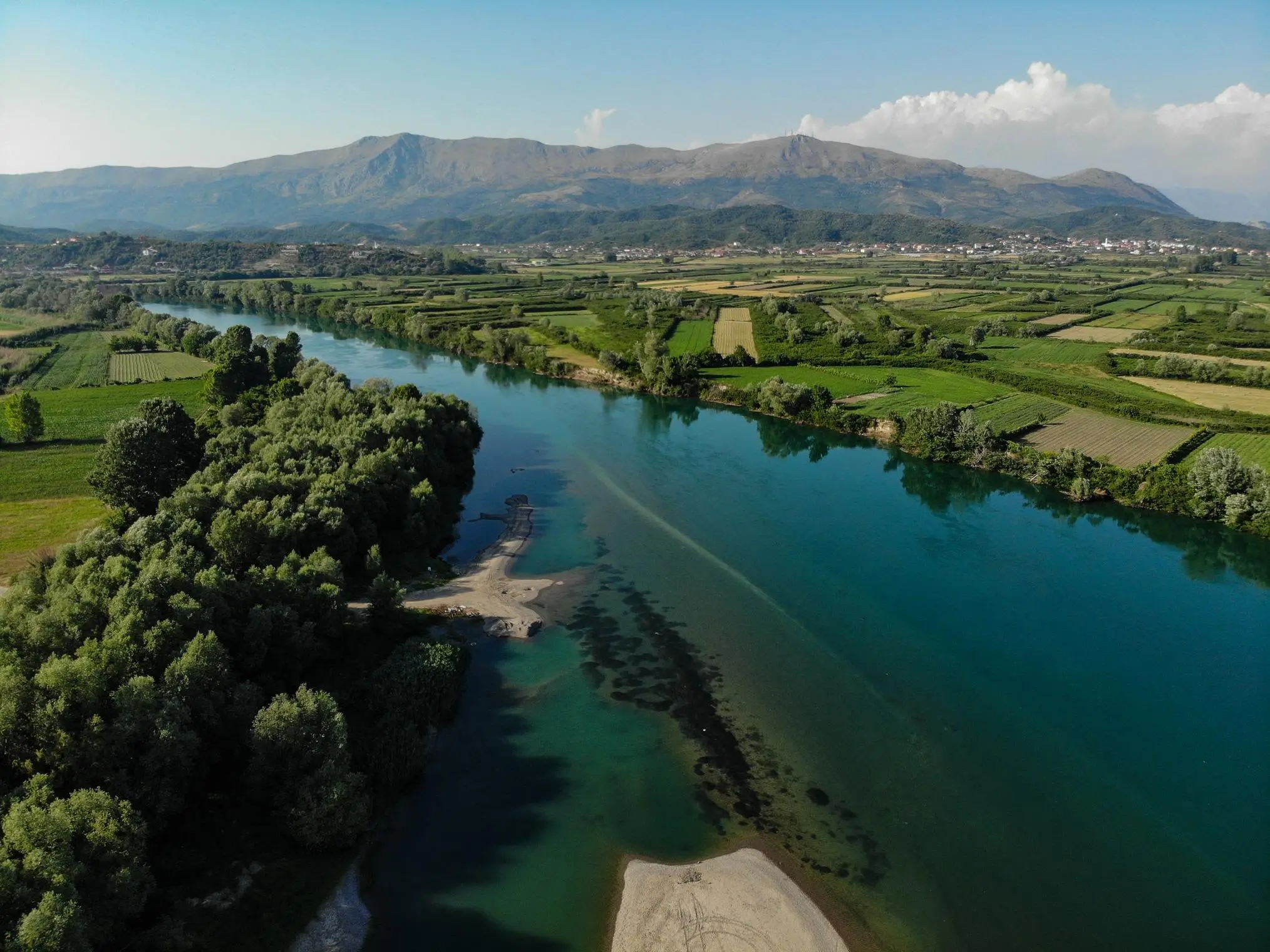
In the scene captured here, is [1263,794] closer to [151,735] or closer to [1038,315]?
[151,735]

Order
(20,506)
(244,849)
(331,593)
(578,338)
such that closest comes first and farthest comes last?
(244,849) → (331,593) → (20,506) → (578,338)

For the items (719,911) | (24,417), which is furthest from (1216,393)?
(24,417)

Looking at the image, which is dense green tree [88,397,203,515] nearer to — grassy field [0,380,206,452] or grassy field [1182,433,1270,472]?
grassy field [0,380,206,452]

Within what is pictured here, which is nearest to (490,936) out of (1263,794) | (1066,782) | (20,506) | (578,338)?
(1066,782)

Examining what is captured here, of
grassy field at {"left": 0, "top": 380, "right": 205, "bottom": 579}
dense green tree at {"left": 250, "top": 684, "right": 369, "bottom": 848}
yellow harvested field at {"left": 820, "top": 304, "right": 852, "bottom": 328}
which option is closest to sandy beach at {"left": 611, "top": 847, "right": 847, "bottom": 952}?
dense green tree at {"left": 250, "top": 684, "right": 369, "bottom": 848}

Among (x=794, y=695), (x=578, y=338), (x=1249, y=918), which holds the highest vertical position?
(x=578, y=338)

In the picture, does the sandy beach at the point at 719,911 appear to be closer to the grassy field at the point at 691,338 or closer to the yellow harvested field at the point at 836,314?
the grassy field at the point at 691,338

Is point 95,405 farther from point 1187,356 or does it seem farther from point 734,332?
point 1187,356

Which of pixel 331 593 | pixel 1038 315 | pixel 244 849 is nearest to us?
pixel 244 849
